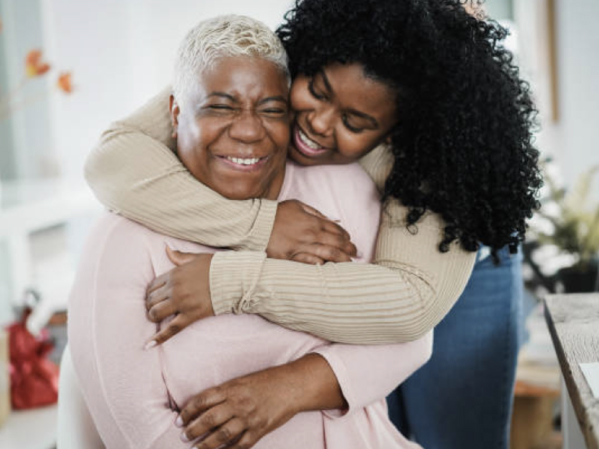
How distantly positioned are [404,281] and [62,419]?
790mm

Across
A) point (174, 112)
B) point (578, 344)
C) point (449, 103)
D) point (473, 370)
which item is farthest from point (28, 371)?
point (578, 344)

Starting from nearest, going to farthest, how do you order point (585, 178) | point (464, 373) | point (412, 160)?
point (412, 160), point (464, 373), point (585, 178)

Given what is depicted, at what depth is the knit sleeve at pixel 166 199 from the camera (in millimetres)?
1456

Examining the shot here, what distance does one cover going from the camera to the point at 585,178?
117 inches

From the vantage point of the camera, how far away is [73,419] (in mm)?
1545

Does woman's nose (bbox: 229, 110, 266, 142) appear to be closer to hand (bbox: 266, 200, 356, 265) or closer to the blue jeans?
hand (bbox: 266, 200, 356, 265)

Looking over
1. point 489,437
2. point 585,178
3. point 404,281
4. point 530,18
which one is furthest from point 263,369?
point 530,18

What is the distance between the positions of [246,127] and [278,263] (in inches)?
11.0

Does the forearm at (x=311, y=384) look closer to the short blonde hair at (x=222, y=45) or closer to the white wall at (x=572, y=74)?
the short blonde hair at (x=222, y=45)

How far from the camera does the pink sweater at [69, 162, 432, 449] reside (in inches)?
54.2

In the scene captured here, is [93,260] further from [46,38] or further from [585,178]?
[46,38]

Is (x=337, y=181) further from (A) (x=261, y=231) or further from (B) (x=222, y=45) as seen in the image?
(B) (x=222, y=45)

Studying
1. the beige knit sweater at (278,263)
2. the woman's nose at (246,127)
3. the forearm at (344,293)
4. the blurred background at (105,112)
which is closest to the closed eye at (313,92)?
the woman's nose at (246,127)

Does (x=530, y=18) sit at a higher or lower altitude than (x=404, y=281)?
higher
